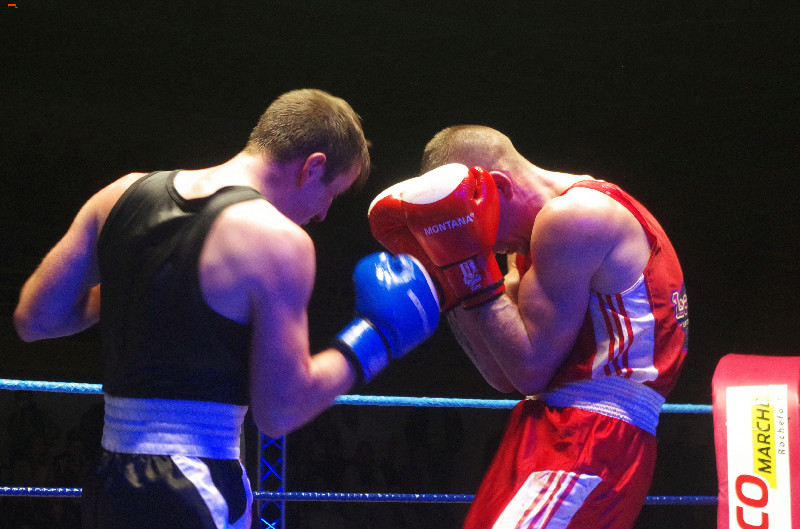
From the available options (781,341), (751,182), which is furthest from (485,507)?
(751,182)

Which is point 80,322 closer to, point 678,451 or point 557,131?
point 678,451

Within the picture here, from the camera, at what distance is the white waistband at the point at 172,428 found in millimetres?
1149

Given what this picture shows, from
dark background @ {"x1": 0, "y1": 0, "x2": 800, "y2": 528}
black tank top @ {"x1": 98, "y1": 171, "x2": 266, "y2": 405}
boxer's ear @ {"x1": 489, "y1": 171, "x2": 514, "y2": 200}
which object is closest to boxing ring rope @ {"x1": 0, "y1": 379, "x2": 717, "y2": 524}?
boxer's ear @ {"x1": 489, "y1": 171, "x2": 514, "y2": 200}

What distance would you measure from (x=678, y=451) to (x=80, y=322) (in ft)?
19.1

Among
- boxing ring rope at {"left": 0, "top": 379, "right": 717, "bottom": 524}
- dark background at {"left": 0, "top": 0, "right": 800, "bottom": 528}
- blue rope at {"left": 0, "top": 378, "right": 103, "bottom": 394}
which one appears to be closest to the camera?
blue rope at {"left": 0, "top": 378, "right": 103, "bottom": 394}

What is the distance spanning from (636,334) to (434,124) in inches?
243

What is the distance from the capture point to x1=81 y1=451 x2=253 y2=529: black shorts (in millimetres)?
1117

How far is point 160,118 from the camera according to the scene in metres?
7.03

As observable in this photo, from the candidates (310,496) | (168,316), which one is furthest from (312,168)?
(310,496)

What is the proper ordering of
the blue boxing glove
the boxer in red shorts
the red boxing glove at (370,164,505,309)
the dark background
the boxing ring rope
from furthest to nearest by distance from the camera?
the dark background → the boxing ring rope → the red boxing glove at (370,164,505,309) → the boxer in red shorts → the blue boxing glove

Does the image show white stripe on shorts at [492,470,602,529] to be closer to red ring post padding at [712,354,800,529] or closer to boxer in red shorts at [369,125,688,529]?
boxer in red shorts at [369,125,688,529]

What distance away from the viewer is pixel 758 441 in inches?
74.4

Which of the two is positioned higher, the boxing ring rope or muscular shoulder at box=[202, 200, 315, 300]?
muscular shoulder at box=[202, 200, 315, 300]

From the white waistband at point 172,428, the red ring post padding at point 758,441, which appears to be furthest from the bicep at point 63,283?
the red ring post padding at point 758,441
